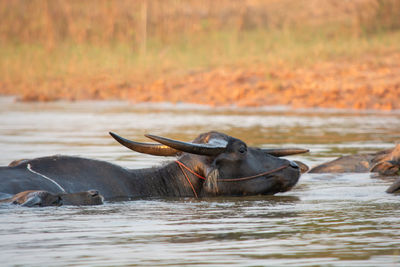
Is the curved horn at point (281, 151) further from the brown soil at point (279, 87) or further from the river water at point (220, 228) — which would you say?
the brown soil at point (279, 87)

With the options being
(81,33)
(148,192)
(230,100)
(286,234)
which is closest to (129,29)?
(81,33)

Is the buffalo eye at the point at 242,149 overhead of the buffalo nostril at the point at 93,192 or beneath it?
overhead

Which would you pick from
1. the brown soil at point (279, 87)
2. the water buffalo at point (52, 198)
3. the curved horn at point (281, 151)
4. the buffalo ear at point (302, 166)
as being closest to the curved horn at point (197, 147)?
the curved horn at point (281, 151)

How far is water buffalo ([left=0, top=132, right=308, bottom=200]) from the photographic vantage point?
7.87 meters

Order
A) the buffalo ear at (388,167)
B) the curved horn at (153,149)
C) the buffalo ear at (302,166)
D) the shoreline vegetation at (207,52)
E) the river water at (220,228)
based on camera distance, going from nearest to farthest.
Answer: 1. the river water at (220,228)
2. the curved horn at (153,149)
3. the buffalo ear at (302,166)
4. the buffalo ear at (388,167)
5. the shoreline vegetation at (207,52)

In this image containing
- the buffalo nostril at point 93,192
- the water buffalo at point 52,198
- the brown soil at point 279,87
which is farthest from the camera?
the brown soil at point 279,87

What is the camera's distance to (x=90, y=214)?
279 inches

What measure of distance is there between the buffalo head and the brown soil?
39.6ft

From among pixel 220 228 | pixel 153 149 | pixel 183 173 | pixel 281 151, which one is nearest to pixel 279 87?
pixel 281 151

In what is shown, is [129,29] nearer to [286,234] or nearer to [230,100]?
[230,100]

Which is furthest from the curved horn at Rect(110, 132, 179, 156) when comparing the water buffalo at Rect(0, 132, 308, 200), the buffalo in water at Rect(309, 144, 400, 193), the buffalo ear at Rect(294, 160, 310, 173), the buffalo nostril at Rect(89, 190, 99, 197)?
the buffalo in water at Rect(309, 144, 400, 193)

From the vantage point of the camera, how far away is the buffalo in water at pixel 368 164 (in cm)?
997

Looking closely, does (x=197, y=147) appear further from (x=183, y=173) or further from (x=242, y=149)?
(x=183, y=173)

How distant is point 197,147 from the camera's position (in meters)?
7.79
